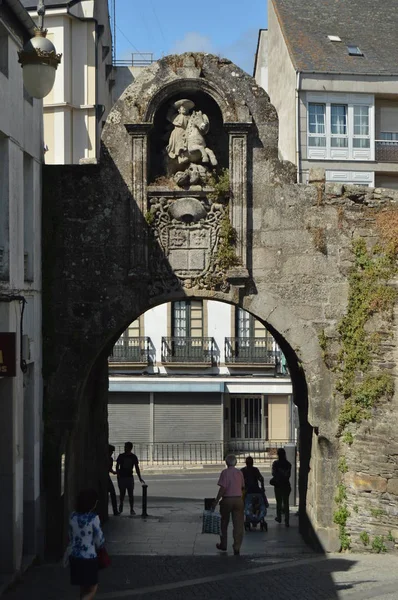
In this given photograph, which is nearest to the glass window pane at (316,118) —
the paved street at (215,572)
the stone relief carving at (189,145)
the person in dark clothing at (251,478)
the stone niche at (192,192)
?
the person in dark clothing at (251,478)

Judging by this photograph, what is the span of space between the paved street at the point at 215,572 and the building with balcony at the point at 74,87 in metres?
15.0

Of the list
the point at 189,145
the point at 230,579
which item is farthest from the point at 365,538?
the point at 189,145

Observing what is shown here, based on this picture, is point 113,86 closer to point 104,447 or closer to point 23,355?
point 104,447

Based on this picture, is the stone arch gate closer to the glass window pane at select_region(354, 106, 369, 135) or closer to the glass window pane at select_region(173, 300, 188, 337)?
the glass window pane at select_region(354, 106, 369, 135)

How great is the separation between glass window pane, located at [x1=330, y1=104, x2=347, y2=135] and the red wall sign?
73.0 ft

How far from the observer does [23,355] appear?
574 inches

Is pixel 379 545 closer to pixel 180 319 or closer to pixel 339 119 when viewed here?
pixel 339 119

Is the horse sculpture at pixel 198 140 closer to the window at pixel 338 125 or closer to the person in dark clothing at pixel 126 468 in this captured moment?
the person in dark clothing at pixel 126 468

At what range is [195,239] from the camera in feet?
53.9

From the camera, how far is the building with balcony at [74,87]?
3158cm

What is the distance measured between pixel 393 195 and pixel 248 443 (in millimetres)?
20267

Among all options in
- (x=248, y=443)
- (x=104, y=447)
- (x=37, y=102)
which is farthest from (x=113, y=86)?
(x=37, y=102)

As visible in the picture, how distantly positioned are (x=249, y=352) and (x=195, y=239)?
20.6 metres

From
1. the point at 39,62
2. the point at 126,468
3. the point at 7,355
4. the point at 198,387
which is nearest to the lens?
the point at 39,62
